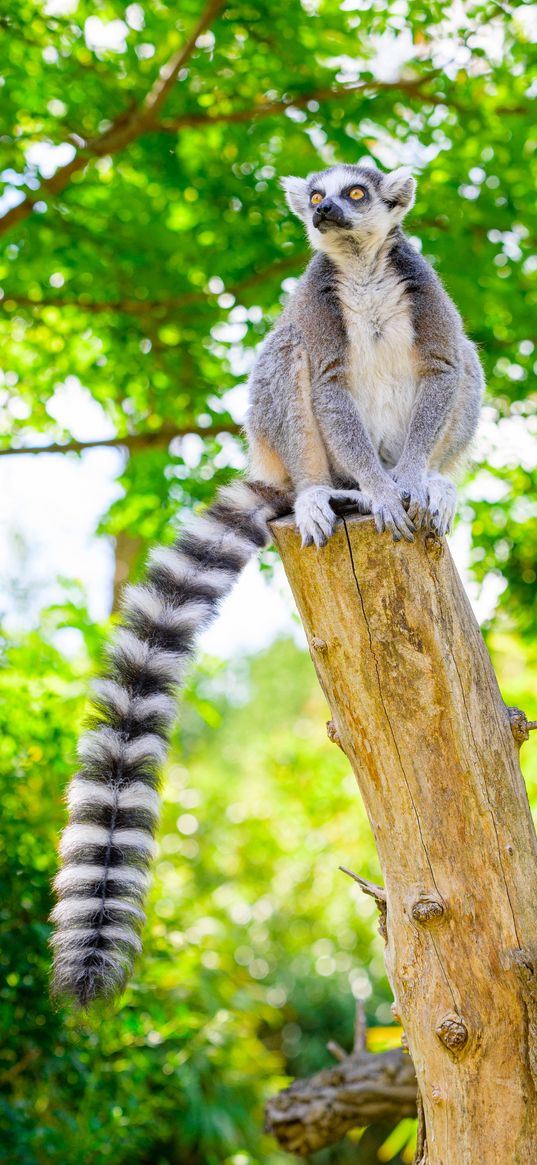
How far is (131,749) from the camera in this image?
9.78 ft

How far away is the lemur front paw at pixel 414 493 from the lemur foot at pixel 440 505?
0.02m

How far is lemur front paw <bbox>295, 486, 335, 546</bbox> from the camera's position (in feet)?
9.96

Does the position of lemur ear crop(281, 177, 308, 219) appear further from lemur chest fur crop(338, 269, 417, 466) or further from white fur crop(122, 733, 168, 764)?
white fur crop(122, 733, 168, 764)

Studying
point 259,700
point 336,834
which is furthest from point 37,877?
point 259,700

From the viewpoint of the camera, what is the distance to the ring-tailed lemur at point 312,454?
9.53ft

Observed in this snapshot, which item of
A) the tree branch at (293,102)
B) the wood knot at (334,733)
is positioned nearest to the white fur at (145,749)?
the wood knot at (334,733)

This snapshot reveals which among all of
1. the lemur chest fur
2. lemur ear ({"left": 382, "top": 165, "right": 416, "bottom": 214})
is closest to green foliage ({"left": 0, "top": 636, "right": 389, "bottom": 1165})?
the lemur chest fur

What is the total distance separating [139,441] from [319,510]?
9.15 feet

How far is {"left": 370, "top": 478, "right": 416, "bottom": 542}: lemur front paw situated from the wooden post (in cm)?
3

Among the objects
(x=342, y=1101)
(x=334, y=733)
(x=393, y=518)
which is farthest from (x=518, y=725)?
(x=342, y=1101)

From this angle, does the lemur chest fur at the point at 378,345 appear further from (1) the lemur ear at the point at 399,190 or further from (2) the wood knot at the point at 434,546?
(2) the wood knot at the point at 434,546

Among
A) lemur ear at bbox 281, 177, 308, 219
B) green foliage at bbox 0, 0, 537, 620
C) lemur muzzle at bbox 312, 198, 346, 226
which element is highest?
green foliage at bbox 0, 0, 537, 620

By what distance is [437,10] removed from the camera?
472 cm

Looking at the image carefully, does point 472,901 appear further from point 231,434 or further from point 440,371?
point 231,434
